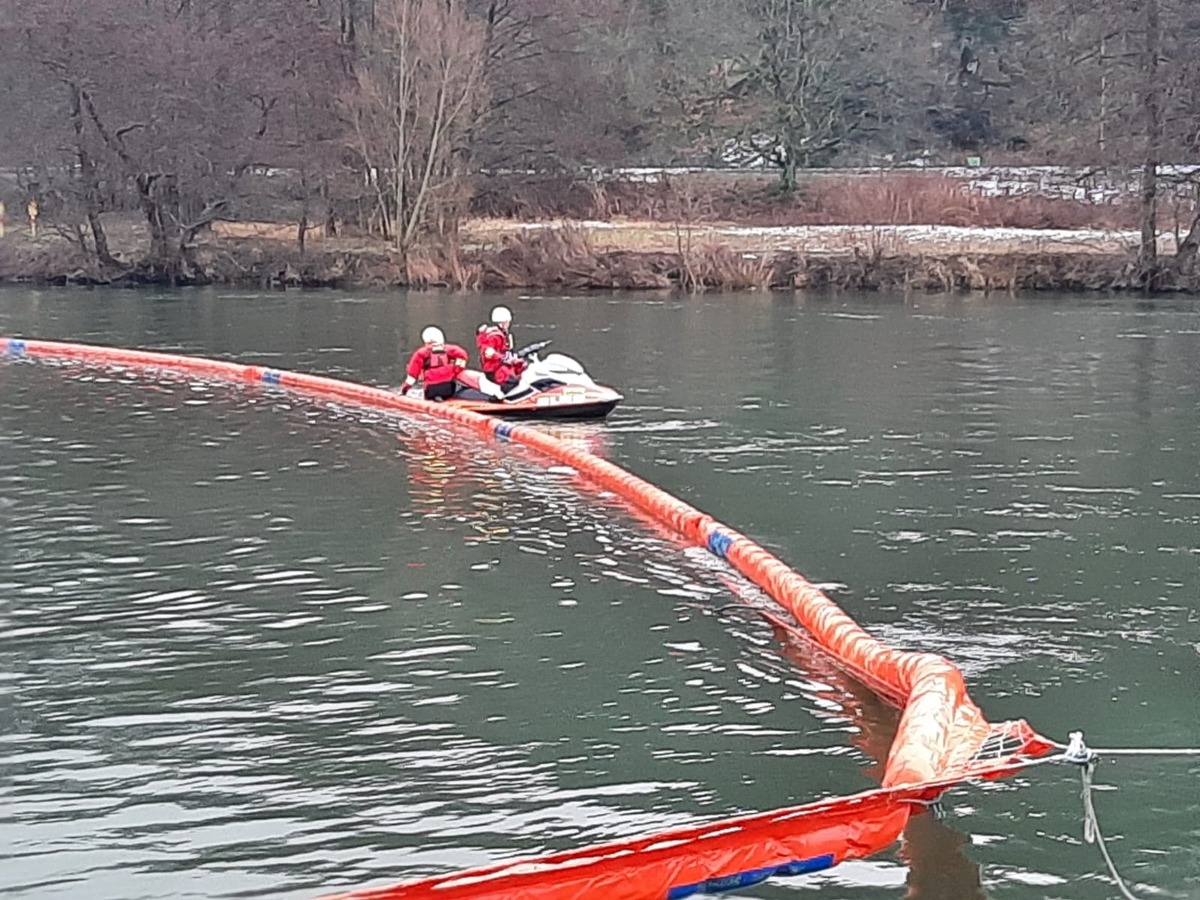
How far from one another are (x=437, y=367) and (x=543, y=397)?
4.57 feet

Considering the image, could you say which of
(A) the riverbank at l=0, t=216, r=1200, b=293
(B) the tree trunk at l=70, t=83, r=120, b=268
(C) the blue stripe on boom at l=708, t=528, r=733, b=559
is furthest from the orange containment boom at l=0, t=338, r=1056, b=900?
(B) the tree trunk at l=70, t=83, r=120, b=268

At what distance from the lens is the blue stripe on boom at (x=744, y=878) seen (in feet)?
20.2

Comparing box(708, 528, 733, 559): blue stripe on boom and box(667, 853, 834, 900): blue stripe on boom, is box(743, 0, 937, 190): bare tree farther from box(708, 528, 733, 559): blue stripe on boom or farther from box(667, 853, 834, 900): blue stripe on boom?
box(667, 853, 834, 900): blue stripe on boom

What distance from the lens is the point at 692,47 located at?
188 ft

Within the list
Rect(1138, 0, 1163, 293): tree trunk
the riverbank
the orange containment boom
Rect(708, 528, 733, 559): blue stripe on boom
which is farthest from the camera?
the riverbank

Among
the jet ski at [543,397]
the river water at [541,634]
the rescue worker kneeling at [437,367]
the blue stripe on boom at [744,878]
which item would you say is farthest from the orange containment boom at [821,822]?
the rescue worker kneeling at [437,367]

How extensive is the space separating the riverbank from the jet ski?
23.0 metres

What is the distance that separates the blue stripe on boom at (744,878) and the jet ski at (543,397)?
43.1 ft

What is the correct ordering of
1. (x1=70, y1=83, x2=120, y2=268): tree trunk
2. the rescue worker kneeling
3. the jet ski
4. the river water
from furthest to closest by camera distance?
1. (x1=70, y1=83, x2=120, y2=268): tree trunk
2. the rescue worker kneeling
3. the jet ski
4. the river water

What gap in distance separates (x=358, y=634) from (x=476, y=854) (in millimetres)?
3387

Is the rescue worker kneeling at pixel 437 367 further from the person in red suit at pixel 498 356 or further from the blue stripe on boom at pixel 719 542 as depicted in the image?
the blue stripe on boom at pixel 719 542

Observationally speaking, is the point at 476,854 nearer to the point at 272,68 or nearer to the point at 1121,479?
the point at 1121,479

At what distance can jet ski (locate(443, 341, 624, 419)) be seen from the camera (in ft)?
63.4

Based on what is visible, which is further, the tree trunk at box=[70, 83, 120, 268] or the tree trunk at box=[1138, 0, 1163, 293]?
the tree trunk at box=[70, 83, 120, 268]
